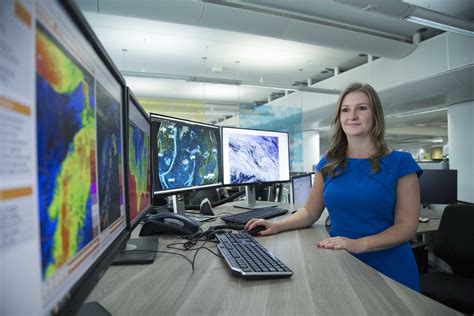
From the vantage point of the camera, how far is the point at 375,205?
3.93 feet

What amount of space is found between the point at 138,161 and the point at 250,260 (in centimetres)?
50

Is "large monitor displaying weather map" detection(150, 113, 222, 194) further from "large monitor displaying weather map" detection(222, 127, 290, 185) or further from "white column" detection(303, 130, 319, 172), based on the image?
"white column" detection(303, 130, 319, 172)

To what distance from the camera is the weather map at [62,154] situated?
32cm

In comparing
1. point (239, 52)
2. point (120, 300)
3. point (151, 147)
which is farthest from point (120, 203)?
point (239, 52)

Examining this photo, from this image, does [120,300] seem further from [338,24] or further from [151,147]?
[338,24]

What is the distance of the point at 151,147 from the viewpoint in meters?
1.17

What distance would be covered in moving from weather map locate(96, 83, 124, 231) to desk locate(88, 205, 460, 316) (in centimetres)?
19

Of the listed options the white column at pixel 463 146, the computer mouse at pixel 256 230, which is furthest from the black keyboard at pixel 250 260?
the white column at pixel 463 146

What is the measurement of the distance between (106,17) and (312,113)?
5405 mm

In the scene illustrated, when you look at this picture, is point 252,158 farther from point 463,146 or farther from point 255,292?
point 463,146

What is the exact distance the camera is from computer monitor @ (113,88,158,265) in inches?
31.7

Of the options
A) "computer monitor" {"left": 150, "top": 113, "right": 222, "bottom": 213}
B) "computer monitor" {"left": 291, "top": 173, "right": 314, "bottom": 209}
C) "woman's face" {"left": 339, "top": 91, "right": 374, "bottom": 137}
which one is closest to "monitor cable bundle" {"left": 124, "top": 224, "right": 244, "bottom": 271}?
"computer monitor" {"left": 150, "top": 113, "right": 222, "bottom": 213}

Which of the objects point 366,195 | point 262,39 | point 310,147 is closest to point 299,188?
point 366,195

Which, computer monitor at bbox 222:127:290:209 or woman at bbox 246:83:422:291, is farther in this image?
computer monitor at bbox 222:127:290:209
